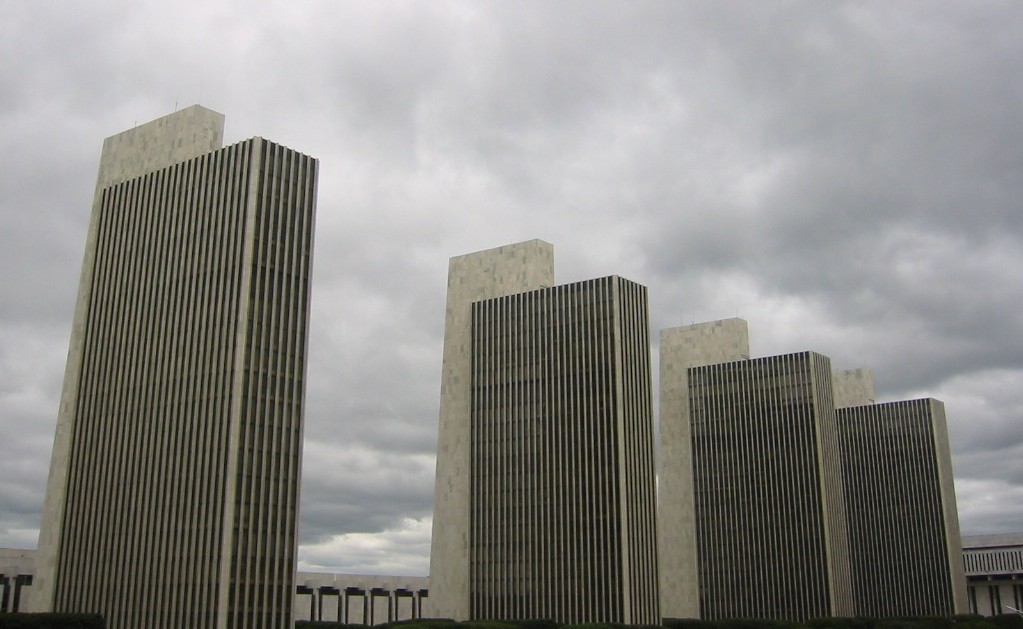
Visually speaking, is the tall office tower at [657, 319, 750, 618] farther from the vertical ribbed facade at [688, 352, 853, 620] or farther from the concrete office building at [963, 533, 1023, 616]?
the concrete office building at [963, 533, 1023, 616]

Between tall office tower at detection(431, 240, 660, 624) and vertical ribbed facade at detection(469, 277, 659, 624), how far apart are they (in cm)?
12

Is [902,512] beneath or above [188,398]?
beneath

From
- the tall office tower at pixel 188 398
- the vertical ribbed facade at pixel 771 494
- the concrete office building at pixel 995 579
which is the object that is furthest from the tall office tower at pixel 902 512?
the tall office tower at pixel 188 398

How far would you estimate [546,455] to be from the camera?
319ft

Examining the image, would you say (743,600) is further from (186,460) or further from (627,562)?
(186,460)

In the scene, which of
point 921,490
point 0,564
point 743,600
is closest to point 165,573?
point 0,564

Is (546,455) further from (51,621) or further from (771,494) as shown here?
(51,621)

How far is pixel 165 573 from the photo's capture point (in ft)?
215

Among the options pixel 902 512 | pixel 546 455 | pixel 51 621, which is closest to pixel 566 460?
pixel 546 455

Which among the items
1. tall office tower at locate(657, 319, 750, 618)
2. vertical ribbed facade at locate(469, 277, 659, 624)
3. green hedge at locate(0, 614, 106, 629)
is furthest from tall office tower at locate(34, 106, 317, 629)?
tall office tower at locate(657, 319, 750, 618)

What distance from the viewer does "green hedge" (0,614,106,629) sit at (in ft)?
200

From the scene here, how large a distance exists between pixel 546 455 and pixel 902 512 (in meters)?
52.0

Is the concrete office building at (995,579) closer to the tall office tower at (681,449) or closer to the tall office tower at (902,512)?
the tall office tower at (902,512)

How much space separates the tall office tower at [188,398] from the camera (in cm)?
6525
